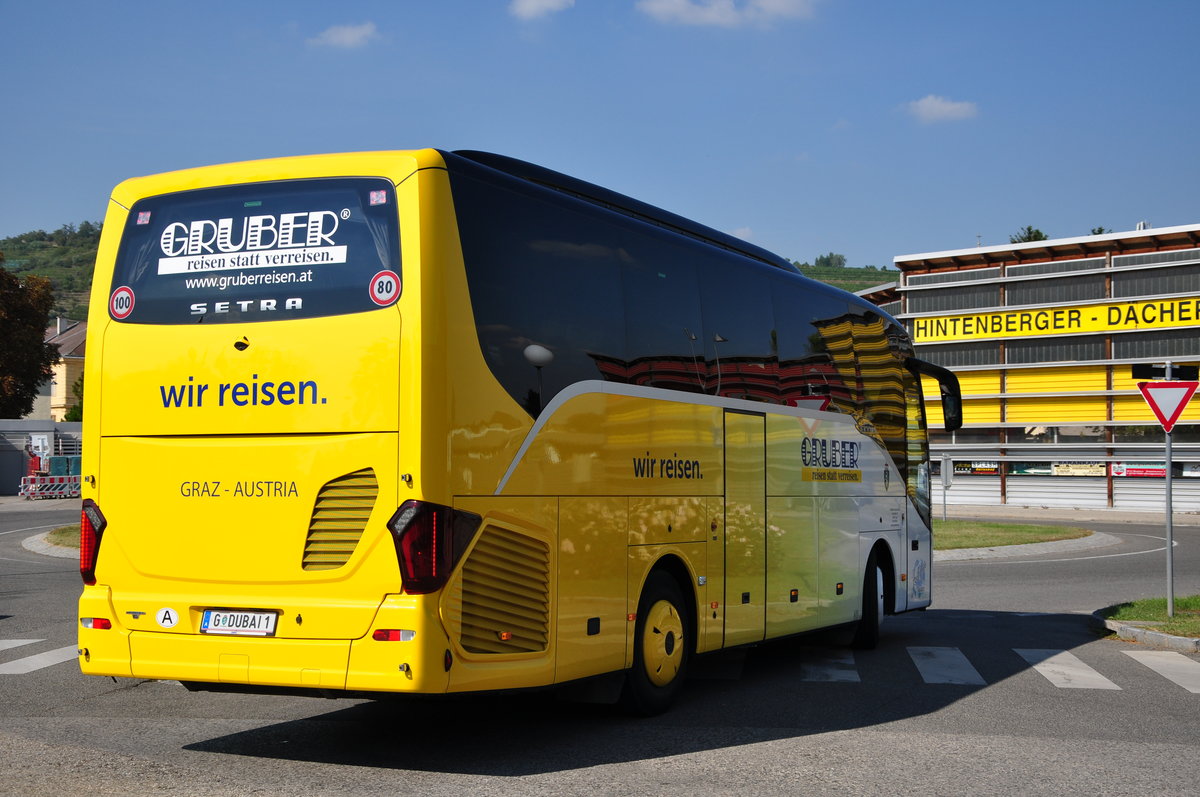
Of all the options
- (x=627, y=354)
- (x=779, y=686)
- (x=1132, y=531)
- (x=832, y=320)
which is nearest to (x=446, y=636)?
(x=627, y=354)

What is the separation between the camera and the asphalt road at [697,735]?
7141 mm

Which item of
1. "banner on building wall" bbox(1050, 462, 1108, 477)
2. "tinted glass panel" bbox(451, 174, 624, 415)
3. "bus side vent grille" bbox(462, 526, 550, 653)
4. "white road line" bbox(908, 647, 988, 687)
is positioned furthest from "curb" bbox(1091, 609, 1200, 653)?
"banner on building wall" bbox(1050, 462, 1108, 477)

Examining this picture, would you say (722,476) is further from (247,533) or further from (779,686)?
(247,533)

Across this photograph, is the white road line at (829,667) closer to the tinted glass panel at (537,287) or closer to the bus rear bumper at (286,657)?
the tinted glass panel at (537,287)

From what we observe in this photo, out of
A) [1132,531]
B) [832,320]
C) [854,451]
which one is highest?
[832,320]

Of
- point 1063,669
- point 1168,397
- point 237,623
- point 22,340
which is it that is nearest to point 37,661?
point 237,623

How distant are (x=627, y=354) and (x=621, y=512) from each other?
3.58 feet

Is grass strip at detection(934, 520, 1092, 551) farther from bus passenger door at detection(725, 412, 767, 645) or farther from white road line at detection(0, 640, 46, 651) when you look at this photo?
white road line at detection(0, 640, 46, 651)

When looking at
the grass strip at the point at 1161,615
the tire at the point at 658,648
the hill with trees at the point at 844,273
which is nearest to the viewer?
the tire at the point at 658,648

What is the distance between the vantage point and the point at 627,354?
909 cm

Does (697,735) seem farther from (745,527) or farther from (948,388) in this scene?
(948,388)

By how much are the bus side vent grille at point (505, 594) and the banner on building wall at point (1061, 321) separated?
49752 millimetres

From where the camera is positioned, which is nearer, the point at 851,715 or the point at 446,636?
the point at 446,636

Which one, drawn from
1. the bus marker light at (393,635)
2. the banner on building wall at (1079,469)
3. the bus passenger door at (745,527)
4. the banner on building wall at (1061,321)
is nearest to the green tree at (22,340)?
the banner on building wall at (1061,321)
